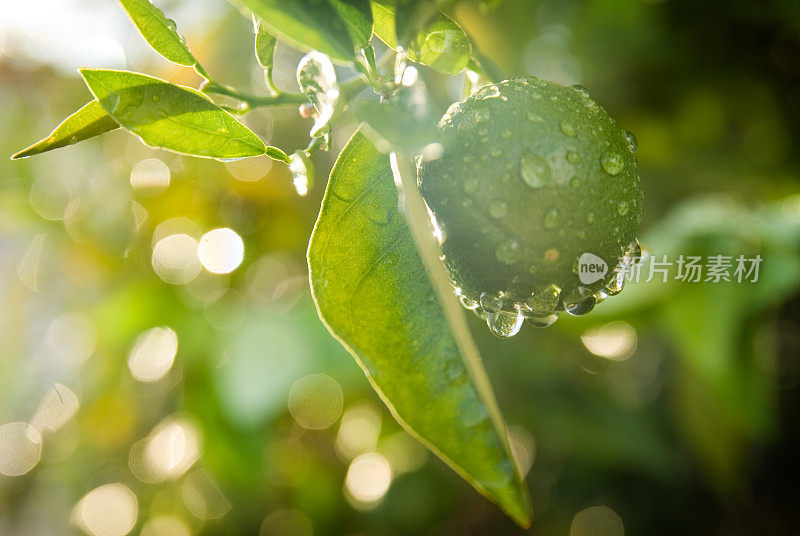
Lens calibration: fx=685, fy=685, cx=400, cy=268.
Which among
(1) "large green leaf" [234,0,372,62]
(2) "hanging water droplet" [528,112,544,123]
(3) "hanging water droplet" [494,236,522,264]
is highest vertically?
(1) "large green leaf" [234,0,372,62]

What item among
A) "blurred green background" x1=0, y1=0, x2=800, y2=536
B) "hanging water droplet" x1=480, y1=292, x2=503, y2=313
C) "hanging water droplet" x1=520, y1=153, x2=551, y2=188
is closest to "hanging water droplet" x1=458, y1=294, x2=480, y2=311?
"hanging water droplet" x1=480, y1=292, x2=503, y2=313

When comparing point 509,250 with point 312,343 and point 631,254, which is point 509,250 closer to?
point 631,254

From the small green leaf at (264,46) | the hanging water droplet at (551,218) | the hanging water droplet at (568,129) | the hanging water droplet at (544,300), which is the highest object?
the small green leaf at (264,46)

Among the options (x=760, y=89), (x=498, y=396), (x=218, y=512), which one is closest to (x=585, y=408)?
(x=498, y=396)

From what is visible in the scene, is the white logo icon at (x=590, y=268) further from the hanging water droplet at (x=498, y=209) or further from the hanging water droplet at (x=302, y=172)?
the hanging water droplet at (x=302, y=172)

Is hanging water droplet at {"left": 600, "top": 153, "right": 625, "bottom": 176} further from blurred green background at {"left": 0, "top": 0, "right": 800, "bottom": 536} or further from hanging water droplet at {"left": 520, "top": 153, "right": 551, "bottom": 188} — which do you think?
blurred green background at {"left": 0, "top": 0, "right": 800, "bottom": 536}

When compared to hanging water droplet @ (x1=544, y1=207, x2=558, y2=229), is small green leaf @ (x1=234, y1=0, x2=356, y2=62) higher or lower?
higher

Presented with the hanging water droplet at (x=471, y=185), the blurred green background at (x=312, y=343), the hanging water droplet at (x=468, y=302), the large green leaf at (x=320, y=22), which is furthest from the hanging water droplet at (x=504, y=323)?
the blurred green background at (x=312, y=343)

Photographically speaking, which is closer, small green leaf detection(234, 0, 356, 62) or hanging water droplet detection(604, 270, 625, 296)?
small green leaf detection(234, 0, 356, 62)
